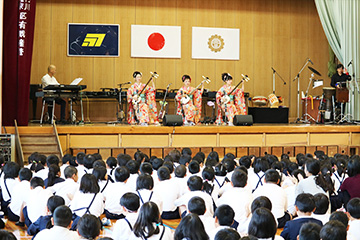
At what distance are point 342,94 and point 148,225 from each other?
9.53m

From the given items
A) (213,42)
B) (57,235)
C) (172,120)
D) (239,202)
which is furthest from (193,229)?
(213,42)

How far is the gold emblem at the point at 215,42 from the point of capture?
46.2ft

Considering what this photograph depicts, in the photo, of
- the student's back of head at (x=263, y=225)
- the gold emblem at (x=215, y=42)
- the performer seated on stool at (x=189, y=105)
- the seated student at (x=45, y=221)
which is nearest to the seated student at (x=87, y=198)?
the seated student at (x=45, y=221)

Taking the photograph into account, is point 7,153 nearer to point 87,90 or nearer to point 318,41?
point 87,90

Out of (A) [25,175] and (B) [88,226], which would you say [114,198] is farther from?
(B) [88,226]

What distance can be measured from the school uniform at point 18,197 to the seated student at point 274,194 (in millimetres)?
2263

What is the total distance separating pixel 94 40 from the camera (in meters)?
13.6

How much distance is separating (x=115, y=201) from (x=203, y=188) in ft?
2.98

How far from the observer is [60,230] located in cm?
347

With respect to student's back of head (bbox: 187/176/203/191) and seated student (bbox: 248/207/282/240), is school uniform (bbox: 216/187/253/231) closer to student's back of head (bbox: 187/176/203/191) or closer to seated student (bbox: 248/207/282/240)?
student's back of head (bbox: 187/176/203/191)

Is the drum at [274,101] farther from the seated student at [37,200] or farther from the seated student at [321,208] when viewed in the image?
the seated student at [321,208]

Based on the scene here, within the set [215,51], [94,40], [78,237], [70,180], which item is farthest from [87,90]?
[78,237]

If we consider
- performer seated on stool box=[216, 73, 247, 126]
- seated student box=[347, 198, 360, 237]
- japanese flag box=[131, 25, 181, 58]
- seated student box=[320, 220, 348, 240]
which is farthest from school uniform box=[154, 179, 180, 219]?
japanese flag box=[131, 25, 181, 58]

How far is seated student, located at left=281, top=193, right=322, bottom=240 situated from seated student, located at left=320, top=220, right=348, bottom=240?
762 mm
